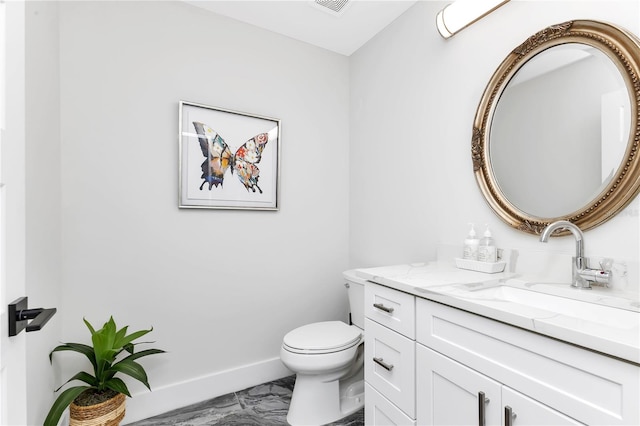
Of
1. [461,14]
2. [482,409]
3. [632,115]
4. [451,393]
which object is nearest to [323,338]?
[451,393]

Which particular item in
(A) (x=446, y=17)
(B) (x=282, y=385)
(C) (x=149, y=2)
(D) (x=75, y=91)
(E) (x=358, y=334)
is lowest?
(B) (x=282, y=385)

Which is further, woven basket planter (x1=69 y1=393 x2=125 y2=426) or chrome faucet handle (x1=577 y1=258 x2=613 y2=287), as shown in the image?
woven basket planter (x1=69 y1=393 x2=125 y2=426)

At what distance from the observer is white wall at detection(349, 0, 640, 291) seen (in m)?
1.18

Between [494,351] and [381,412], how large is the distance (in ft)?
2.18

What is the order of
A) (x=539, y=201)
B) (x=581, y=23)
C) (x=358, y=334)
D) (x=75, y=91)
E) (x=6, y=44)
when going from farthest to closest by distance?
(x=358, y=334)
(x=75, y=91)
(x=539, y=201)
(x=581, y=23)
(x=6, y=44)

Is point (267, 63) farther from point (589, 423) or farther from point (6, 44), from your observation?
point (589, 423)


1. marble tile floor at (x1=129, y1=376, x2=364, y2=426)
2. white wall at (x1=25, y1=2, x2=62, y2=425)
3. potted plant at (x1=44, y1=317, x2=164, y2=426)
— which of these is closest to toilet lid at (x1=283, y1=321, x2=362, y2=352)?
marble tile floor at (x1=129, y1=376, x2=364, y2=426)

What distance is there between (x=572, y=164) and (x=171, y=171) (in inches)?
78.9

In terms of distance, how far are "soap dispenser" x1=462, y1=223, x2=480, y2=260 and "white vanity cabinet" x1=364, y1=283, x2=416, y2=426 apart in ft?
1.56

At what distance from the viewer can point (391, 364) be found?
49.6 inches

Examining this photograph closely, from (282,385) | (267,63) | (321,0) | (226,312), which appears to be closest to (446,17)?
(321,0)

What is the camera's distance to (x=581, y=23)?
1.16 meters

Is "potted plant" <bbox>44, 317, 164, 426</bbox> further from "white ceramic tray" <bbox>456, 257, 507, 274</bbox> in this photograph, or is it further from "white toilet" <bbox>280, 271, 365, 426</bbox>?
"white ceramic tray" <bbox>456, 257, 507, 274</bbox>

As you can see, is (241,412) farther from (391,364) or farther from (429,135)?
(429,135)
